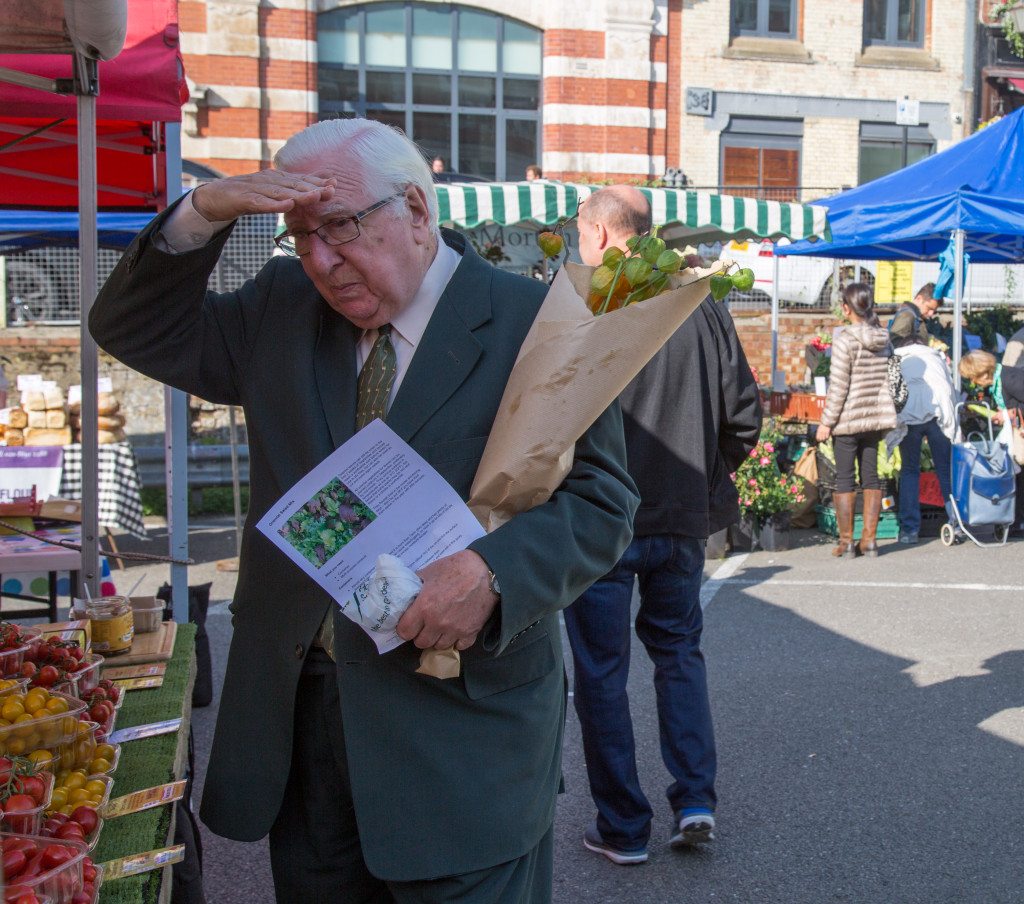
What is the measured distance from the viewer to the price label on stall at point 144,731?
117 inches

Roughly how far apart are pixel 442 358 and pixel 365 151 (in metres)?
0.39

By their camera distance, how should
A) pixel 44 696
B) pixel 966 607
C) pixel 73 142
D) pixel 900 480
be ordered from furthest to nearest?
1. pixel 900 480
2. pixel 966 607
3. pixel 73 142
4. pixel 44 696

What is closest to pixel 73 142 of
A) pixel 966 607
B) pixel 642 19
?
pixel 966 607

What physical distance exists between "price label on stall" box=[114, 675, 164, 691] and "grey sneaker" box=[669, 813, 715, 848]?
69.0 inches

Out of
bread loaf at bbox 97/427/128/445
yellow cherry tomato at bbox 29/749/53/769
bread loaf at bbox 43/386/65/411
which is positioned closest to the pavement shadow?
yellow cherry tomato at bbox 29/749/53/769

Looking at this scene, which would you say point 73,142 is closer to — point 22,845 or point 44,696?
point 44,696

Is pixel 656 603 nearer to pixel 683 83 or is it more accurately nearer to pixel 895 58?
pixel 683 83

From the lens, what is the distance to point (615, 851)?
4.04m

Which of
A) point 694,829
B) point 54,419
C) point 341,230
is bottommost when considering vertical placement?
point 694,829

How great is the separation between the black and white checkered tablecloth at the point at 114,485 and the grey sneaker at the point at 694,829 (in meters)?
5.90

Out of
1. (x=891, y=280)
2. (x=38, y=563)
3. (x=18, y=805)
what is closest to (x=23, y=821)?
(x=18, y=805)

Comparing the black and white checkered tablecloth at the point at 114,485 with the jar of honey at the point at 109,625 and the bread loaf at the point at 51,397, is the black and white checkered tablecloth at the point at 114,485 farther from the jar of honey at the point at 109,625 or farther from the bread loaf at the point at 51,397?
the jar of honey at the point at 109,625

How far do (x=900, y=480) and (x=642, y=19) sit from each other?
36.7ft

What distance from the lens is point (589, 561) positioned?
7.00ft
